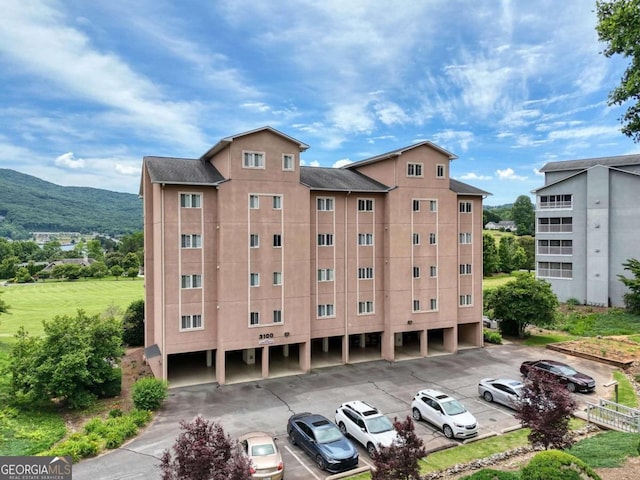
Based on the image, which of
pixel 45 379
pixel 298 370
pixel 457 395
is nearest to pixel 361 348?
pixel 298 370

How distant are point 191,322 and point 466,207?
2388 centimetres

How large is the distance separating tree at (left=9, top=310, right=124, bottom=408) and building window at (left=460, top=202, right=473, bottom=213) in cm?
2747

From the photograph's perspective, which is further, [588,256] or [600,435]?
[588,256]

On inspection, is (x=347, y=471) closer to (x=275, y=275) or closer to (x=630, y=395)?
(x=275, y=275)

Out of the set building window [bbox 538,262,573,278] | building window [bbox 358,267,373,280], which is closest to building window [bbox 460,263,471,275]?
building window [bbox 358,267,373,280]

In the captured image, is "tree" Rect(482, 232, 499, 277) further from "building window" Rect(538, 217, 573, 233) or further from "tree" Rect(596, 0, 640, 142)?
"tree" Rect(596, 0, 640, 142)

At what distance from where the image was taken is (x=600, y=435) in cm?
1845

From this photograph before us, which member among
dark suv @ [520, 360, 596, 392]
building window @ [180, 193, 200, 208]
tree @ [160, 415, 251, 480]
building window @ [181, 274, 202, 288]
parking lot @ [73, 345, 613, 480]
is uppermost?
building window @ [180, 193, 200, 208]

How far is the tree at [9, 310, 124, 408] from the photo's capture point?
2167 cm

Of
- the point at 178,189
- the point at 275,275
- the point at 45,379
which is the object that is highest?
the point at 178,189

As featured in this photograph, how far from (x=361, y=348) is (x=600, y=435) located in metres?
18.8

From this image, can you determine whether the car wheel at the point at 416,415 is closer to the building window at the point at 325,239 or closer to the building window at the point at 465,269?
the building window at the point at 325,239

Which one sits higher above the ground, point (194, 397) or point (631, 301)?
point (631, 301)

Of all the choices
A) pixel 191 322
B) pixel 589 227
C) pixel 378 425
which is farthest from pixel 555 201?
pixel 191 322
